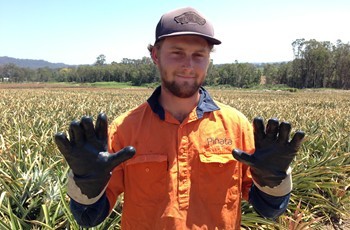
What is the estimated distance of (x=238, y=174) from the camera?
1.97 meters

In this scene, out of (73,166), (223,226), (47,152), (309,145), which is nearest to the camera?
(73,166)

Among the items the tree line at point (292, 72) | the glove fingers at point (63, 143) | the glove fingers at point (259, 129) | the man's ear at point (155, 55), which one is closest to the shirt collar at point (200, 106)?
the man's ear at point (155, 55)

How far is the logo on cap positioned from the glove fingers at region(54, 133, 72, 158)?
2.84 feet

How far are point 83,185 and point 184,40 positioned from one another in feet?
3.08

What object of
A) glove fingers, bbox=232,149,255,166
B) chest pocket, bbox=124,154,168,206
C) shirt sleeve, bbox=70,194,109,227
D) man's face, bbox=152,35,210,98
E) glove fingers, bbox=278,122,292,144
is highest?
man's face, bbox=152,35,210,98

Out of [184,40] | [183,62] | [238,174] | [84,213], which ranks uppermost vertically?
[184,40]

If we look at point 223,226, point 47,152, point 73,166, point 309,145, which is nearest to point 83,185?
point 73,166

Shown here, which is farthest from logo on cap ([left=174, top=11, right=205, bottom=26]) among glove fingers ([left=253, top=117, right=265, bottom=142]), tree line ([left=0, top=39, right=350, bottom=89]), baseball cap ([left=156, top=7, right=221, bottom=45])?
tree line ([left=0, top=39, right=350, bottom=89])

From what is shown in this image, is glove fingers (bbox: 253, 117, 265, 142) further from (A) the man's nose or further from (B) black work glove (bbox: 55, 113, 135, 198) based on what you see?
(B) black work glove (bbox: 55, 113, 135, 198)

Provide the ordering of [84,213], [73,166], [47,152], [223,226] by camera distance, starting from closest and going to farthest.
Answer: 1. [73,166]
2. [84,213]
3. [223,226]
4. [47,152]

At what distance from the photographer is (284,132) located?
1.65 m

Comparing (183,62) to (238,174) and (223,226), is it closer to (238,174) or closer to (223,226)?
(238,174)

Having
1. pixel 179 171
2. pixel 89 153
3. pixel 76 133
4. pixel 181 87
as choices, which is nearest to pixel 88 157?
pixel 89 153

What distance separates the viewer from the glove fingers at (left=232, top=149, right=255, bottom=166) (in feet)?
5.53
